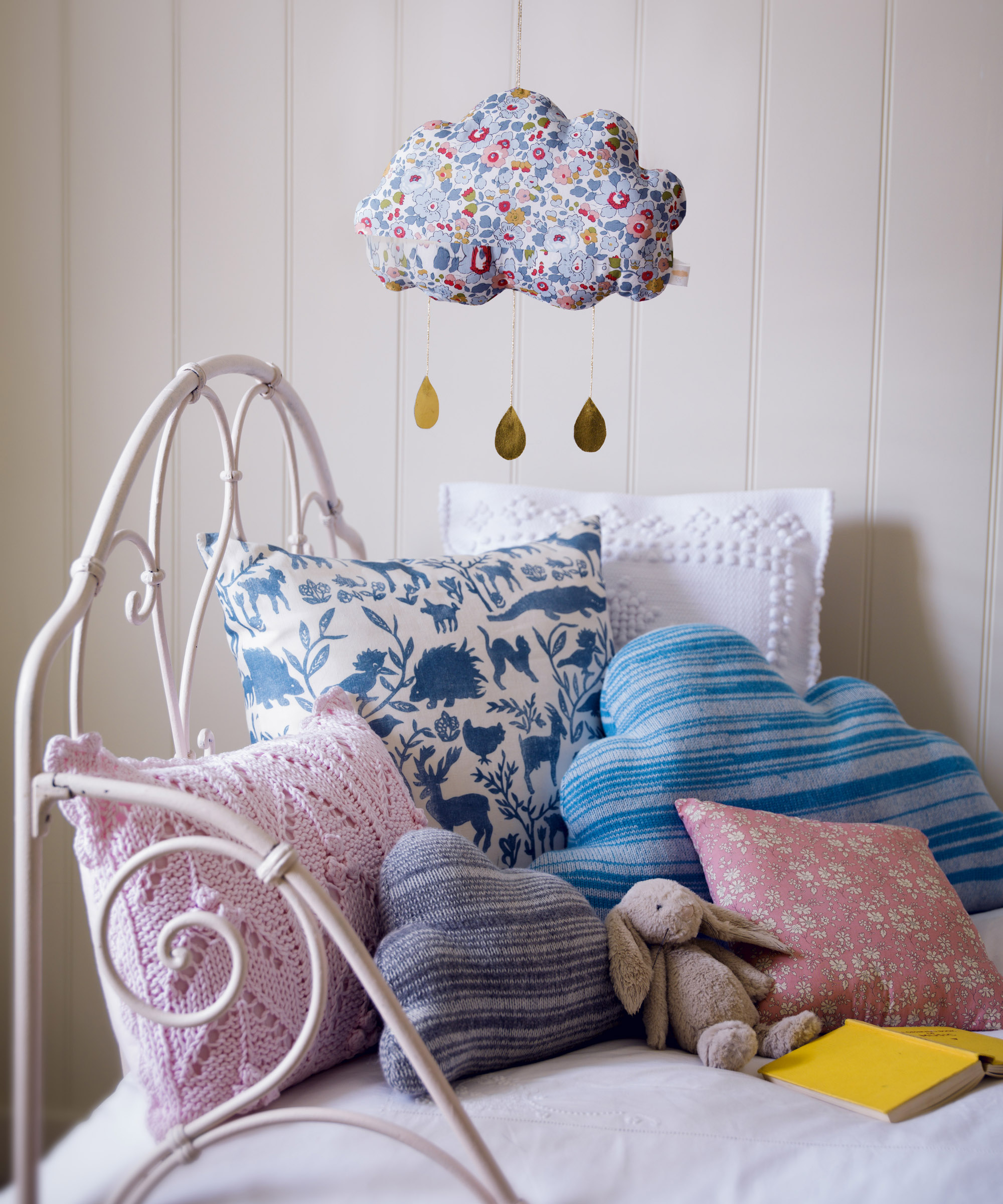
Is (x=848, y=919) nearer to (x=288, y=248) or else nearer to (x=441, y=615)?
(x=441, y=615)

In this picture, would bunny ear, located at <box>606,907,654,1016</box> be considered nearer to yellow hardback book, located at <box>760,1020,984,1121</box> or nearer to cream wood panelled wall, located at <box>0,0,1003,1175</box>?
yellow hardback book, located at <box>760,1020,984,1121</box>

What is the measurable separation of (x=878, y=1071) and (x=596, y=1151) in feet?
0.86

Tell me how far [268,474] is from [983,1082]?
130cm

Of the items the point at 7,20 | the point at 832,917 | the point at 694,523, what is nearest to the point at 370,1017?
the point at 832,917

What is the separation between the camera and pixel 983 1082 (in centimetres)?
73

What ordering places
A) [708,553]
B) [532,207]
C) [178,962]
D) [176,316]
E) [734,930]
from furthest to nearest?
[176,316] < [708,553] < [532,207] < [734,930] < [178,962]

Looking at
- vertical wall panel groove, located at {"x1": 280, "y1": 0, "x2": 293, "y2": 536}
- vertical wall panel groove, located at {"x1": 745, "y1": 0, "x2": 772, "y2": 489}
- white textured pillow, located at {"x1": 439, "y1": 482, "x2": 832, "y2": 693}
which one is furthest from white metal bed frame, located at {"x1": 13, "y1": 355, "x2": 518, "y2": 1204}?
vertical wall panel groove, located at {"x1": 745, "y1": 0, "x2": 772, "y2": 489}

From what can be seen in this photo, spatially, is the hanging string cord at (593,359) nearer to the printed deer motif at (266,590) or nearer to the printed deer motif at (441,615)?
the printed deer motif at (441,615)

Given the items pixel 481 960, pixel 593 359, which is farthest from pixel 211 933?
pixel 593 359

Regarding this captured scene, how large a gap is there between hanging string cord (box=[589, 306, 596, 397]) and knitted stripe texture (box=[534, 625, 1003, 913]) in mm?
505

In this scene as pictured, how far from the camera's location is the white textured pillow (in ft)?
4.33

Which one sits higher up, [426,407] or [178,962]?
[426,407]

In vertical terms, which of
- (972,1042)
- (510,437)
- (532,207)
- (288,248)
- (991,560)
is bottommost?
(972,1042)

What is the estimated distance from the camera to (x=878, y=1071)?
27.7 inches
